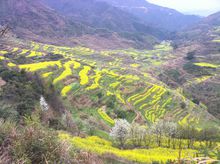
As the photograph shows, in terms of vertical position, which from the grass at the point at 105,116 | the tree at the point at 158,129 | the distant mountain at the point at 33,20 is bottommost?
the grass at the point at 105,116

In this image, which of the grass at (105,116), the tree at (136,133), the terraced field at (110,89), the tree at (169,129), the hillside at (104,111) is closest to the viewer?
the hillside at (104,111)

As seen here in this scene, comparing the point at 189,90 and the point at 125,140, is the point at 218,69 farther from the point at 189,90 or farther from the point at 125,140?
the point at 125,140

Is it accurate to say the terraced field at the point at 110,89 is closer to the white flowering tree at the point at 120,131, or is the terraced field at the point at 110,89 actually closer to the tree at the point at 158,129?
the tree at the point at 158,129

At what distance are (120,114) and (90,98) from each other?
520 cm

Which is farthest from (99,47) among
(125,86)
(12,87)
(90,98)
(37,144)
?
(37,144)

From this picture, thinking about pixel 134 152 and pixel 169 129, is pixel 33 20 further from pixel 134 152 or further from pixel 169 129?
pixel 134 152

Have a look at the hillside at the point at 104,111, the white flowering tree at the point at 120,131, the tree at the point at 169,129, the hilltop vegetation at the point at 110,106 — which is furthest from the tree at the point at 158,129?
the white flowering tree at the point at 120,131

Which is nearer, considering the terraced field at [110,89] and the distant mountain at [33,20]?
the terraced field at [110,89]

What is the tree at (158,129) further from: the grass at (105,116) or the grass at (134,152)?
the grass at (105,116)

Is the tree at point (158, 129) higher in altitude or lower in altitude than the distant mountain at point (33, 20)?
lower

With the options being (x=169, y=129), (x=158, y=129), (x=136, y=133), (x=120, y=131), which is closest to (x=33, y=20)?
(x=158, y=129)

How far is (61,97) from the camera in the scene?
1430 inches

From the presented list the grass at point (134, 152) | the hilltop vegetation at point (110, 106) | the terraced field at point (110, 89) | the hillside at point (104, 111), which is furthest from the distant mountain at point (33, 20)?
the grass at point (134, 152)

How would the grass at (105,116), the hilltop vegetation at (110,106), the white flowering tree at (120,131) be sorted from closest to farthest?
1. the white flowering tree at (120,131)
2. the hilltop vegetation at (110,106)
3. the grass at (105,116)
